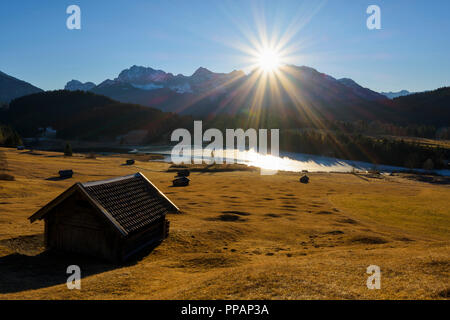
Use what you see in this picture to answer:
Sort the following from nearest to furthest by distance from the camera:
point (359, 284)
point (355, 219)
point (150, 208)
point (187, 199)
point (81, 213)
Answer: point (359, 284) → point (81, 213) → point (150, 208) → point (355, 219) → point (187, 199)

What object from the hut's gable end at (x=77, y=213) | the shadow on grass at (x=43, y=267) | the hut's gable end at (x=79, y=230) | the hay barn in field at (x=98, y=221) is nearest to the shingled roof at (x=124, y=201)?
the hay barn in field at (x=98, y=221)

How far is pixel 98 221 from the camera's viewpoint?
1488 centimetres

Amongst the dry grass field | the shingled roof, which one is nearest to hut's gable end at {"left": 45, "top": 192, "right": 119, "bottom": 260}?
the shingled roof

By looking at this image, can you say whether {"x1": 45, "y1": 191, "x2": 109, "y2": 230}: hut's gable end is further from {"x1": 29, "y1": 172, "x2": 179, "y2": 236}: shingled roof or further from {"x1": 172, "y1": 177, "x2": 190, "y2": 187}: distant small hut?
{"x1": 172, "y1": 177, "x2": 190, "y2": 187}: distant small hut

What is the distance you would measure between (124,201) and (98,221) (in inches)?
76.9

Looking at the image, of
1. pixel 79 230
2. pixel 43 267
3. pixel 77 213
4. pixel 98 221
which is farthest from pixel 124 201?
pixel 43 267

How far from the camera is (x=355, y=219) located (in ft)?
90.5

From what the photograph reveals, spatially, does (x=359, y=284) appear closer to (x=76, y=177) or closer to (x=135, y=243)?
(x=135, y=243)

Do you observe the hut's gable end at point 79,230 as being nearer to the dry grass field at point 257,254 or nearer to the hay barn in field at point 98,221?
the hay barn in field at point 98,221

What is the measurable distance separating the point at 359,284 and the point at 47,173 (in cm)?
5344

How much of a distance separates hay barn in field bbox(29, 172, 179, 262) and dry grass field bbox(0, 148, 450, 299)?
779 millimetres

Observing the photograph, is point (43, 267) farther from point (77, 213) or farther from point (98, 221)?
point (98, 221)

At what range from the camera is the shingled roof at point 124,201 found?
14719 mm
